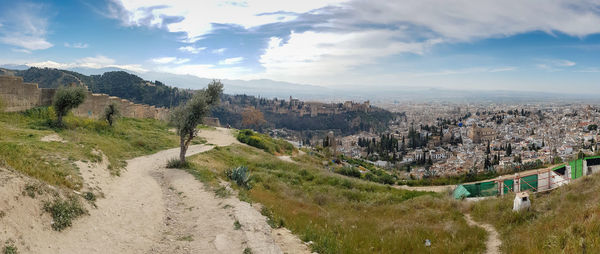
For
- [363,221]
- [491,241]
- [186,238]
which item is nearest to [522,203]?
[491,241]

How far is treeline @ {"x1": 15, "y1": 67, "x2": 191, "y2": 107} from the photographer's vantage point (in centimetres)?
6906

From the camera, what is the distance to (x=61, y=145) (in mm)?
12516

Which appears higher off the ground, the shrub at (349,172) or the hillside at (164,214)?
the hillside at (164,214)

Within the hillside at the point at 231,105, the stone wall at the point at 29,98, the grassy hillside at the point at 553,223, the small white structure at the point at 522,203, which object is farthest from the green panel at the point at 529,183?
the hillside at the point at 231,105

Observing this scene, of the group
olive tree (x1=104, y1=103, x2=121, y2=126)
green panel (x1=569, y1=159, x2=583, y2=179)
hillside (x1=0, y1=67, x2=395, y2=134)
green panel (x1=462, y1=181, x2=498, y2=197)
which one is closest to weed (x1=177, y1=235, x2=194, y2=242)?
green panel (x1=462, y1=181, x2=498, y2=197)

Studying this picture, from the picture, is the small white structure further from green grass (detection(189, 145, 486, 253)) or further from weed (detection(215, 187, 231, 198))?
weed (detection(215, 187, 231, 198))

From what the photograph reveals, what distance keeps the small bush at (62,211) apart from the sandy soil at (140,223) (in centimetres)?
11

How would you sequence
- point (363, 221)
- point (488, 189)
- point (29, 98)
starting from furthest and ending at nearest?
point (29, 98), point (488, 189), point (363, 221)

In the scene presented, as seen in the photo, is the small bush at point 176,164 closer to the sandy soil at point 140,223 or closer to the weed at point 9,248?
the sandy soil at point 140,223

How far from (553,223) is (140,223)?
9470mm

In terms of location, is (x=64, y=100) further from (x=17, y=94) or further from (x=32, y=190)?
(x=32, y=190)

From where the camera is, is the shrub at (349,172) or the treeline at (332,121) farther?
Result: the treeline at (332,121)

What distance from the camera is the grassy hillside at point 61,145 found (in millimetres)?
8391

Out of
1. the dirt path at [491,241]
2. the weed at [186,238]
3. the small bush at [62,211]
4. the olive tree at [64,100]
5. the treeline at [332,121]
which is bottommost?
the treeline at [332,121]
